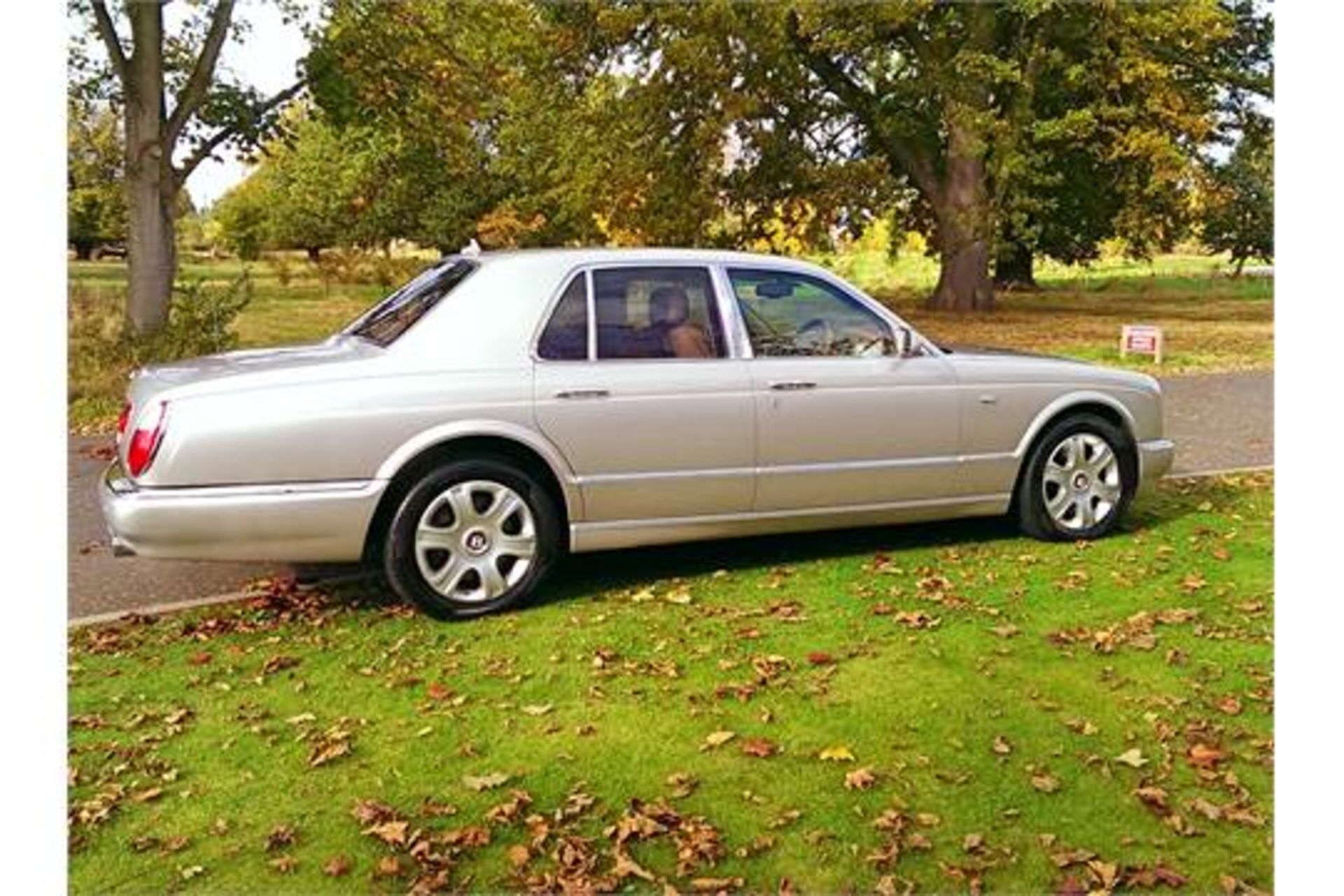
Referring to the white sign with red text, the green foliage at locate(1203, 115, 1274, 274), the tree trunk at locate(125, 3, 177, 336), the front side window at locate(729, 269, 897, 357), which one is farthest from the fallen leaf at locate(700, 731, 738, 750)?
the green foliage at locate(1203, 115, 1274, 274)

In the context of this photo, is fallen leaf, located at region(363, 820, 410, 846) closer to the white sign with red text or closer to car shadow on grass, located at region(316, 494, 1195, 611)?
car shadow on grass, located at region(316, 494, 1195, 611)

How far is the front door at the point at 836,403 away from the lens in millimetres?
5941

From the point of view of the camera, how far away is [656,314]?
5.88m

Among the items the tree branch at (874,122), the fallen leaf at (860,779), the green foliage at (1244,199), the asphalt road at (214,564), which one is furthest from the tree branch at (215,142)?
the green foliage at (1244,199)

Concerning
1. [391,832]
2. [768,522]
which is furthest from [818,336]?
[391,832]

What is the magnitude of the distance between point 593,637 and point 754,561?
4.78 ft

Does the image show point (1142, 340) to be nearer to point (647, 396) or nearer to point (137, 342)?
point (137, 342)

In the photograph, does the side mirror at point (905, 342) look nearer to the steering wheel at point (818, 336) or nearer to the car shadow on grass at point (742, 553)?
the steering wheel at point (818, 336)

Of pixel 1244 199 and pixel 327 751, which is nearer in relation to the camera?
pixel 327 751

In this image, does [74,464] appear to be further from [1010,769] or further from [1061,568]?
[1010,769]

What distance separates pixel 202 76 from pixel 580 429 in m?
10.4

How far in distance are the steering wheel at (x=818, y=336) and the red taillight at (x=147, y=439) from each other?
296 centimetres

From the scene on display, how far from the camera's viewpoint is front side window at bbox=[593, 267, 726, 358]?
573 centimetres

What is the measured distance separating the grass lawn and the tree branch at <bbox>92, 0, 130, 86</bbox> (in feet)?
32.0
